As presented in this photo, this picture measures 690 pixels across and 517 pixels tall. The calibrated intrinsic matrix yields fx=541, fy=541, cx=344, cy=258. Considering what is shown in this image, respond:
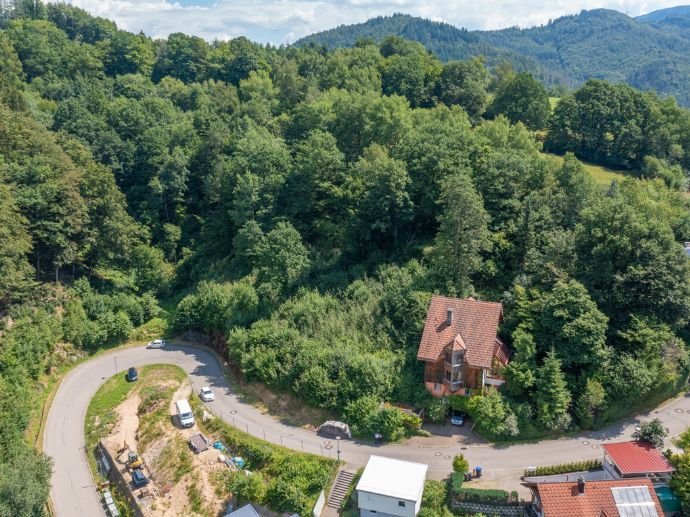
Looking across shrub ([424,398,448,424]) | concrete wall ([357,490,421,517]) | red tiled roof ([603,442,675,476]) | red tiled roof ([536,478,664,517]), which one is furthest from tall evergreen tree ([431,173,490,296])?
concrete wall ([357,490,421,517])

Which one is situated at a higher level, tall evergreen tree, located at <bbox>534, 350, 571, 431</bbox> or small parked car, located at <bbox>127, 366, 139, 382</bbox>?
tall evergreen tree, located at <bbox>534, 350, 571, 431</bbox>

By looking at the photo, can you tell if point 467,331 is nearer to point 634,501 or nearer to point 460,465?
point 460,465

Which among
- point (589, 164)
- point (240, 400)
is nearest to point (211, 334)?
point (240, 400)

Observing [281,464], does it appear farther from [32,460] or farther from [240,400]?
[32,460]

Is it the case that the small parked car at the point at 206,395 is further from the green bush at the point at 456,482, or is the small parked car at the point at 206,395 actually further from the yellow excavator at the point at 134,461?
the green bush at the point at 456,482

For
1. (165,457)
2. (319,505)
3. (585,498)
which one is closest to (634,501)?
(585,498)

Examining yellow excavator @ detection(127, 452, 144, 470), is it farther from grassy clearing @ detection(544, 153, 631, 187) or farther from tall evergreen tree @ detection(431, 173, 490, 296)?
grassy clearing @ detection(544, 153, 631, 187)
